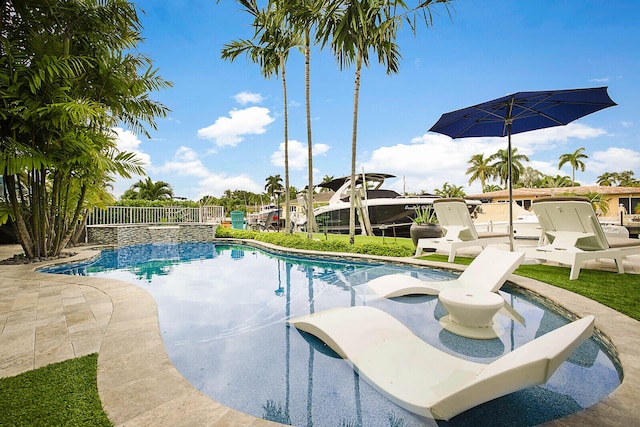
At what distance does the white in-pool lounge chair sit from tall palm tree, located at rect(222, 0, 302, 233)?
26.8 ft

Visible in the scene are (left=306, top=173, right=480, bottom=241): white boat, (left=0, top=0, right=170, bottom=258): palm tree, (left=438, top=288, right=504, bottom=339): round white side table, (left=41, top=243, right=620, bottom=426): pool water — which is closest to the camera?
(left=41, top=243, right=620, bottom=426): pool water

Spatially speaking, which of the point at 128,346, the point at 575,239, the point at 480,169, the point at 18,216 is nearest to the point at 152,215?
the point at 18,216

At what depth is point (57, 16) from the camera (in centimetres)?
652

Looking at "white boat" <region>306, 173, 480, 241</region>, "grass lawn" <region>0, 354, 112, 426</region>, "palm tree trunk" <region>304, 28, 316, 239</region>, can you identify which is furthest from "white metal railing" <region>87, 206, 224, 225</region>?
"grass lawn" <region>0, 354, 112, 426</region>

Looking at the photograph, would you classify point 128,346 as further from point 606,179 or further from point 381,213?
point 606,179

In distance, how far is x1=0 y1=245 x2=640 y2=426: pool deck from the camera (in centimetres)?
172

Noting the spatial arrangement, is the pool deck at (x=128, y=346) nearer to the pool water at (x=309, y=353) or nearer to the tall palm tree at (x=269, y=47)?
the pool water at (x=309, y=353)

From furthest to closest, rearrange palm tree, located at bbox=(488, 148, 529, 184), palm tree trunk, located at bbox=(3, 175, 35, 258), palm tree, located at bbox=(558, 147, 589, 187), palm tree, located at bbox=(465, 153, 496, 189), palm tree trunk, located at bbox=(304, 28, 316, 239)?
1. palm tree, located at bbox=(465, 153, 496, 189)
2. palm tree, located at bbox=(488, 148, 529, 184)
3. palm tree, located at bbox=(558, 147, 589, 187)
4. palm tree trunk, located at bbox=(304, 28, 316, 239)
5. palm tree trunk, located at bbox=(3, 175, 35, 258)

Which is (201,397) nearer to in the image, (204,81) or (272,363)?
(272,363)

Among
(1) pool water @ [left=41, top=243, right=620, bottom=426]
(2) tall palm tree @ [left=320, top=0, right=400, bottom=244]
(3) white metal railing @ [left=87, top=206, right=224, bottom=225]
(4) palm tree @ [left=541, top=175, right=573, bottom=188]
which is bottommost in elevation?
(1) pool water @ [left=41, top=243, right=620, bottom=426]

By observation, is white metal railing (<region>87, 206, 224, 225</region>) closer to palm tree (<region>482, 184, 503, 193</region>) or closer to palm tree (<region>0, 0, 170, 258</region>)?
palm tree (<region>0, 0, 170, 258</region>)

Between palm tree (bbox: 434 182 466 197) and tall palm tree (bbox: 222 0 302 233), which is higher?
tall palm tree (bbox: 222 0 302 233)

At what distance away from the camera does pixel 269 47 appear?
41.5 feet

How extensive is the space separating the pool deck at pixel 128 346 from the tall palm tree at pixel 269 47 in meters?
8.45
